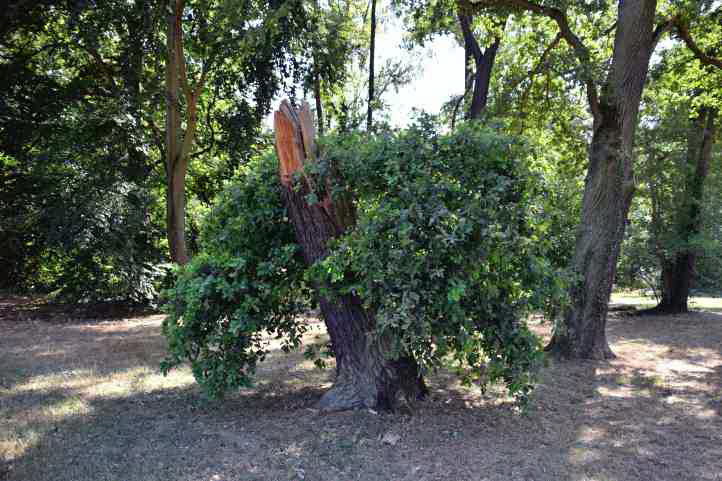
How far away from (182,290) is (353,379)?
1814mm

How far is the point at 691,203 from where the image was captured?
12539 millimetres

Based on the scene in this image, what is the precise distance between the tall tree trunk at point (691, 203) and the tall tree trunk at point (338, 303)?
10.7 meters

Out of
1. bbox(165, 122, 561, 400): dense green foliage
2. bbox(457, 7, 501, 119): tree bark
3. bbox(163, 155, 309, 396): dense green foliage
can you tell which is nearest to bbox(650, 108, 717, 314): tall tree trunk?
bbox(457, 7, 501, 119): tree bark

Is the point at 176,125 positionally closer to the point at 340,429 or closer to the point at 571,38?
the point at 571,38

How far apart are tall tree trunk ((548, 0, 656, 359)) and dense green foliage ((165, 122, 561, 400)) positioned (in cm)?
347

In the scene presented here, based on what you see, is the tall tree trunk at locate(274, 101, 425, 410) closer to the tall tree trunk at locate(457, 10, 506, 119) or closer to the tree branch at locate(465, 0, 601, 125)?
the tree branch at locate(465, 0, 601, 125)

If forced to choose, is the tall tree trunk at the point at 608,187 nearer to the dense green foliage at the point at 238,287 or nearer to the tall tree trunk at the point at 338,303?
the tall tree trunk at the point at 338,303

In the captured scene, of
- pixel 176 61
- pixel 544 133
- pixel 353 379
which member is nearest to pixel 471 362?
pixel 353 379

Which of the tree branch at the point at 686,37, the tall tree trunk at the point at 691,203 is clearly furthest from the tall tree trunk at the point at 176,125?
the tall tree trunk at the point at 691,203

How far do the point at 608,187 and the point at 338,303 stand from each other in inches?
189

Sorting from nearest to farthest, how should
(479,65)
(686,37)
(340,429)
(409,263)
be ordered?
(409,263)
(340,429)
(686,37)
(479,65)

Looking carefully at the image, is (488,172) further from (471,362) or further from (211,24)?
(211,24)

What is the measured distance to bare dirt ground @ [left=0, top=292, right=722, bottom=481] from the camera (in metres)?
3.68

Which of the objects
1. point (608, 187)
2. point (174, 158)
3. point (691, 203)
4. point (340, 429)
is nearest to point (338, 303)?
point (340, 429)
